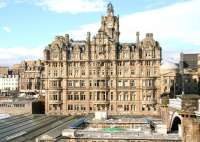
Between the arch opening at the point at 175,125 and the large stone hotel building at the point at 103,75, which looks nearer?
the arch opening at the point at 175,125

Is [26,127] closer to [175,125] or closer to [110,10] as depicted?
[175,125]

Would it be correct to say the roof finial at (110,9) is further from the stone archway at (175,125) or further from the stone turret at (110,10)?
the stone archway at (175,125)

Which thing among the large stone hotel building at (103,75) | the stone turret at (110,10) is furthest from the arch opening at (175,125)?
the stone turret at (110,10)

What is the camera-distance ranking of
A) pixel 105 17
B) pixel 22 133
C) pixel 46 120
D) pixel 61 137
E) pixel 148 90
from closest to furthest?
pixel 61 137 → pixel 22 133 → pixel 46 120 → pixel 148 90 → pixel 105 17

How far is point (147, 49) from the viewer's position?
12762cm

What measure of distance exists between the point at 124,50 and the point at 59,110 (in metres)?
27.1

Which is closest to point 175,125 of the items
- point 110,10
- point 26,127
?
point 26,127

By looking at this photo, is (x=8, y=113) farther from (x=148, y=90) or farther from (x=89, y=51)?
(x=148, y=90)

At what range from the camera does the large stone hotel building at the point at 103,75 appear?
127375mm

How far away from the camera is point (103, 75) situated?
423 feet

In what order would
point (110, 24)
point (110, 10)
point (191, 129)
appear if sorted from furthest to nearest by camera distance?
point (110, 10) → point (110, 24) → point (191, 129)

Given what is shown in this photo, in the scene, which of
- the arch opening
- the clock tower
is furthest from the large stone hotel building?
the arch opening

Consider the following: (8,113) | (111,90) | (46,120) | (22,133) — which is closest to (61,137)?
(22,133)

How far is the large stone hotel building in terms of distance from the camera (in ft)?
418
